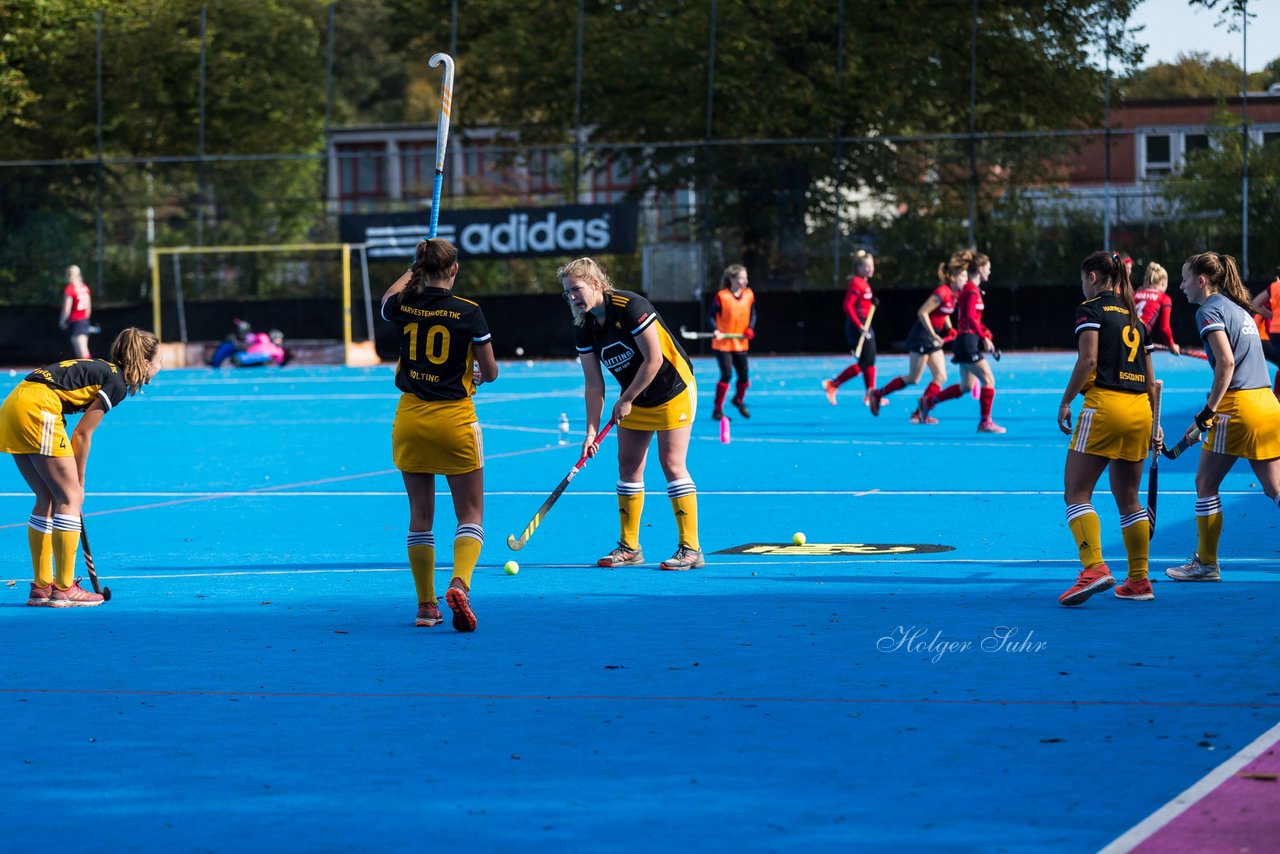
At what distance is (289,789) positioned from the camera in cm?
595

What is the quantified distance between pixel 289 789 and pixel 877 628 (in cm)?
350

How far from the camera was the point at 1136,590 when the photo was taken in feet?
30.6

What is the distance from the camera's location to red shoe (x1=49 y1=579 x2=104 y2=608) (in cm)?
980

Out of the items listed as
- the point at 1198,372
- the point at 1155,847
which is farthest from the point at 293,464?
the point at 1198,372

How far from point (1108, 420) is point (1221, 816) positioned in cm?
393

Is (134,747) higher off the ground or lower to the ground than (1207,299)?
lower

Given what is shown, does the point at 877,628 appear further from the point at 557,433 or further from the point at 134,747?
the point at 557,433

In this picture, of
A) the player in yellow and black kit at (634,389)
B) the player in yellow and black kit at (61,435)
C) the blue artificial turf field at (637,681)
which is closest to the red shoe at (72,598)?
the player in yellow and black kit at (61,435)

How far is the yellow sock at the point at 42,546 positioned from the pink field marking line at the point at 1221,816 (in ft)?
20.4

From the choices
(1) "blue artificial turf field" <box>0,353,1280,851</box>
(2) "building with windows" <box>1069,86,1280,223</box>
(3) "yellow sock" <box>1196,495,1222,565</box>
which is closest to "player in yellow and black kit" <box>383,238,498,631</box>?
(1) "blue artificial turf field" <box>0,353,1280,851</box>

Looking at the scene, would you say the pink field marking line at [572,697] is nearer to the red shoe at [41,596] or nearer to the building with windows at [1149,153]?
the red shoe at [41,596]

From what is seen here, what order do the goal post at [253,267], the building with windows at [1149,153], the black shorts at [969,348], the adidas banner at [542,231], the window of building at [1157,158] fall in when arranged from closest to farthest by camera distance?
1. the black shorts at [969,348]
2. the building with windows at [1149,153]
3. the window of building at [1157,158]
4. the adidas banner at [542,231]
5. the goal post at [253,267]

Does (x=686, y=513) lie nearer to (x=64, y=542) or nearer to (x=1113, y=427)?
(x=1113, y=427)

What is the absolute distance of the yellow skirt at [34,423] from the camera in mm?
9531
